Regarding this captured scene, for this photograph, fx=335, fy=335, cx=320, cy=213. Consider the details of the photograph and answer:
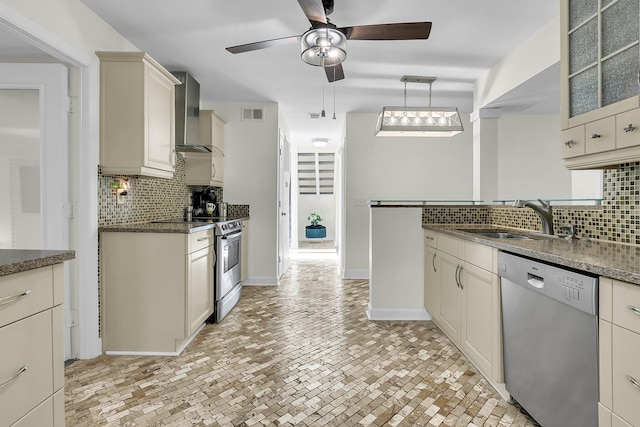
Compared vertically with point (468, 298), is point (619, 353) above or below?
above

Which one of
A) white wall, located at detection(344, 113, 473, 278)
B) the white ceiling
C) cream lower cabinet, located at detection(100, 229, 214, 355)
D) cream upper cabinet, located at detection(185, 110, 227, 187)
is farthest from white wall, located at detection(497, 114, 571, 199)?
cream lower cabinet, located at detection(100, 229, 214, 355)

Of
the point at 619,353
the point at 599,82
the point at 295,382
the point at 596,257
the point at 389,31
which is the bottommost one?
the point at 295,382

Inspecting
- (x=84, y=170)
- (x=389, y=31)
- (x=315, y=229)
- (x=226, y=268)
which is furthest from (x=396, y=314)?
(x=315, y=229)

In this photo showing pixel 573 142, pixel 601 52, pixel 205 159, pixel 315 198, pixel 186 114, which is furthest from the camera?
pixel 315 198

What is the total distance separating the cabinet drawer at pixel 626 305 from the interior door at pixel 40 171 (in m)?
2.94

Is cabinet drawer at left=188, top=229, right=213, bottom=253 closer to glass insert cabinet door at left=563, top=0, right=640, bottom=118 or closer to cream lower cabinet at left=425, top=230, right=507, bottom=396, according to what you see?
cream lower cabinet at left=425, top=230, right=507, bottom=396

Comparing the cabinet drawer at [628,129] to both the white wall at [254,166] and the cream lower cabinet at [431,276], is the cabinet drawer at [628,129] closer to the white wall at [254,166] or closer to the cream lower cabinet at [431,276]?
the cream lower cabinet at [431,276]

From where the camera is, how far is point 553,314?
141 cm

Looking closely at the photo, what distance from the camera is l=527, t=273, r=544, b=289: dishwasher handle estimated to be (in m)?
1.47

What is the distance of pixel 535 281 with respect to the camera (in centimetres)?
152

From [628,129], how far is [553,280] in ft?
2.29

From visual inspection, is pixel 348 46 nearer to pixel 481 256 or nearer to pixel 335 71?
pixel 335 71

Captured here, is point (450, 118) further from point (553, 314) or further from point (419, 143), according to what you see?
point (553, 314)

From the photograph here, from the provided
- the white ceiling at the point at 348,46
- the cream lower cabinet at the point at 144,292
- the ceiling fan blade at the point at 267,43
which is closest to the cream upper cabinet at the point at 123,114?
the white ceiling at the point at 348,46
